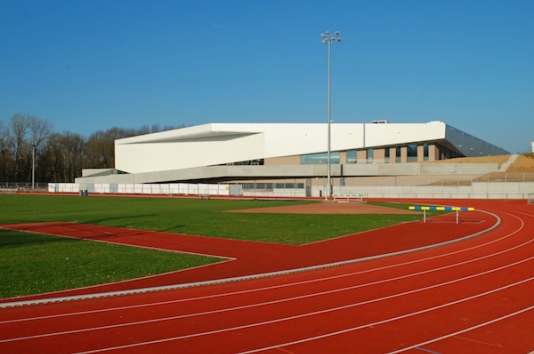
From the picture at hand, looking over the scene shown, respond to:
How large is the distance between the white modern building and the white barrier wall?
3.29 m

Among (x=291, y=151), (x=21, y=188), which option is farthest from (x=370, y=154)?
(x=21, y=188)

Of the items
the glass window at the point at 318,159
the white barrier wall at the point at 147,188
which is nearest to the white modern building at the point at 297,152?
the glass window at the point at 318,159

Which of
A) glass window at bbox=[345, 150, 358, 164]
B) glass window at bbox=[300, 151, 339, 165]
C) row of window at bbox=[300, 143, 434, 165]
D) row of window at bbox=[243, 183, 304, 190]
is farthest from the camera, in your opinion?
glass window at bbox=[300, 151, 339, 165]

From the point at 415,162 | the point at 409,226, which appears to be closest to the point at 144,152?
the point at 415,162

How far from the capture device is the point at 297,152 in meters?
73.2

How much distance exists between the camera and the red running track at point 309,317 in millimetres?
7715

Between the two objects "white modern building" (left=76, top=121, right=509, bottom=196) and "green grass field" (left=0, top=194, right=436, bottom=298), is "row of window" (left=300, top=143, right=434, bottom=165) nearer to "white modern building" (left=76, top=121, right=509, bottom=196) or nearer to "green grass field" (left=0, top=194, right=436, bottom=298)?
"white modern building" (left=76, top=121, right=509, bottom=196)

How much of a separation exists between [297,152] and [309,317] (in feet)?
211

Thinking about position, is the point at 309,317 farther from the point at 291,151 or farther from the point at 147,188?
the point at 147,188

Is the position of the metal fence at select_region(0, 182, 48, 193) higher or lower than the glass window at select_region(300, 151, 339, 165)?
lower

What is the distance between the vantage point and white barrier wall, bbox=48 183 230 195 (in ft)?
244

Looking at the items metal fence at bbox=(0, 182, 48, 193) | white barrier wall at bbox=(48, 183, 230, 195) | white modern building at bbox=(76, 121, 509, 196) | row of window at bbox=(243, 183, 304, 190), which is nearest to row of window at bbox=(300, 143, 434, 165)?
white modern building at bbox=(76, 121, 509, 196)

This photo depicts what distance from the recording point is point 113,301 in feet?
35.2

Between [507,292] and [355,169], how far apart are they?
57.7 meters
